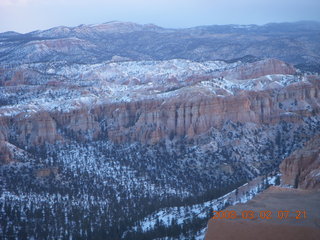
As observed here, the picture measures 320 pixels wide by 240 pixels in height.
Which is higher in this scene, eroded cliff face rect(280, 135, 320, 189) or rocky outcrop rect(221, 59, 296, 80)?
rocky outcrop rect(221, 59, 296, 80)

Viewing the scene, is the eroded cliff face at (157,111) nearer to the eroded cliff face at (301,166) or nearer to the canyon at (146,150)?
the canyon at (146,150)

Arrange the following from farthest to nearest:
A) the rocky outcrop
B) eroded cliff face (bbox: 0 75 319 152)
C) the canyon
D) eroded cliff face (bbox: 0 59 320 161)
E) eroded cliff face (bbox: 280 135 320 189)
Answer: the rocky outcrop → eroded cliff face (bbox: 0 59 320 161) → eroded cliff face (bbox: 0 75 319 152) → the canyon → eroded cliff face (bbox: 280 135 320 189)

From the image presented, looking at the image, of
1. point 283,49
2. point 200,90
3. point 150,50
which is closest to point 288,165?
point 200,90

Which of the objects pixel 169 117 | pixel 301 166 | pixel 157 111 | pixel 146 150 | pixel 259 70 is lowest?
pixel 146 150

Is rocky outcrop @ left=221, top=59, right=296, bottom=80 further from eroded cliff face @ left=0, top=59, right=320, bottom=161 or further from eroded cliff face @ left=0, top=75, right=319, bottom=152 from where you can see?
eroded cliff face @ left=0, top=75, right=319, bottom=152

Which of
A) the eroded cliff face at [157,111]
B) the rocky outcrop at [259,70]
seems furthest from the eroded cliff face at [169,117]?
the rocky outcrop at [259,70]

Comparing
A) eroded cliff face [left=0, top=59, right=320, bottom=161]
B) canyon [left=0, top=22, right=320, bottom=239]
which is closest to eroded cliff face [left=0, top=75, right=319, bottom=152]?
eroded cliff face [left=0, top=59, right=320, bottom=161]

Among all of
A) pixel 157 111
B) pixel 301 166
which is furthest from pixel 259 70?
pixel 301 166

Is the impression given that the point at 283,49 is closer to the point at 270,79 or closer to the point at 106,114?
the point at 270,79

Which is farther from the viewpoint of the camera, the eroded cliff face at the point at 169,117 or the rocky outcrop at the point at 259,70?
the rocky outcrop at the point at 259,70

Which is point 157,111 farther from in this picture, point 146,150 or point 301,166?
point 301,166

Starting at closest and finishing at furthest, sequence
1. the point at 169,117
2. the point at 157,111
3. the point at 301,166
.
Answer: the point at 301,166 → the point at 169,117 → the point at 157,111

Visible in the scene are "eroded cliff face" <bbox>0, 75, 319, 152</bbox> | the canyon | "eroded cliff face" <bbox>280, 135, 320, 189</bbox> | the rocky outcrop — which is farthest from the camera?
the rocky outcrop
